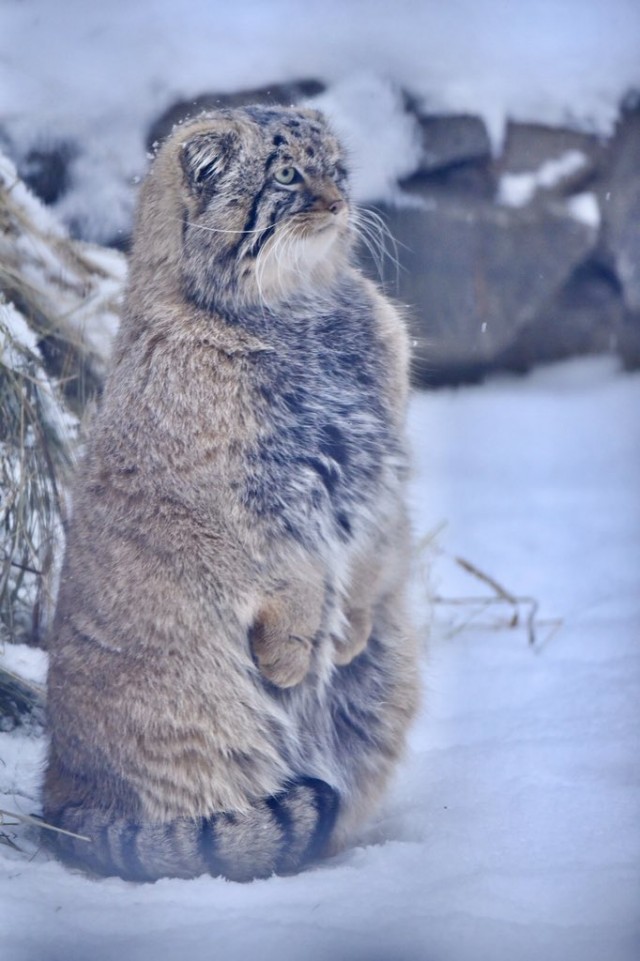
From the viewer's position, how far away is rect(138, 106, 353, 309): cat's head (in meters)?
2.44

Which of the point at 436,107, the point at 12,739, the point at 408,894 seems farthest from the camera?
the point at 436,107

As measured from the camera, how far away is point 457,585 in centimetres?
395

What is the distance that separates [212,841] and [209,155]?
1.43 m

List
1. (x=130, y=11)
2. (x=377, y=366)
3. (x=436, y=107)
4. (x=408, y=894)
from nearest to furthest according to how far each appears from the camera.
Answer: (x=408, y=894)
(x=377, y=366)
(x=130, y=11)
(x=436, y=107)

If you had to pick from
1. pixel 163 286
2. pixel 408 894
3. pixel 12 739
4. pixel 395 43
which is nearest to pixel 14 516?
pixel 12 739

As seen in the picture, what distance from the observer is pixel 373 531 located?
257cm

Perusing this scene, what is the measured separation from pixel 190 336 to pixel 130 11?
1.62 m

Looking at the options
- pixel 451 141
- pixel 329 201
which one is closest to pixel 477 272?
pixel 451 141

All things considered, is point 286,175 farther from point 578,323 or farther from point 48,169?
point 578,323

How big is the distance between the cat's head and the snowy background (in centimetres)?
65

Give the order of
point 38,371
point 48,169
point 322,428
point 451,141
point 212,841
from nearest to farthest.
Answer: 1. point 212,841
2. point 322,428
3. point 38,371
4. point 48,169
5. point 451,141

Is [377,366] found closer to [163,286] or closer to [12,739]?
[163,286]

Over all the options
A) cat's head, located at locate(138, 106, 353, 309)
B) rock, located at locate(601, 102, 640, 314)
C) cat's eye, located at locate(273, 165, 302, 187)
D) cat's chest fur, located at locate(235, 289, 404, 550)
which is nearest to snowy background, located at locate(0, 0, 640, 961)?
rock, located at locate(601, 102, 640, 314)

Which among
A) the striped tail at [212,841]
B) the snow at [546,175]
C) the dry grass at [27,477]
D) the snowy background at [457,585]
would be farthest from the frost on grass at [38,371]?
the snow at [546,175]
